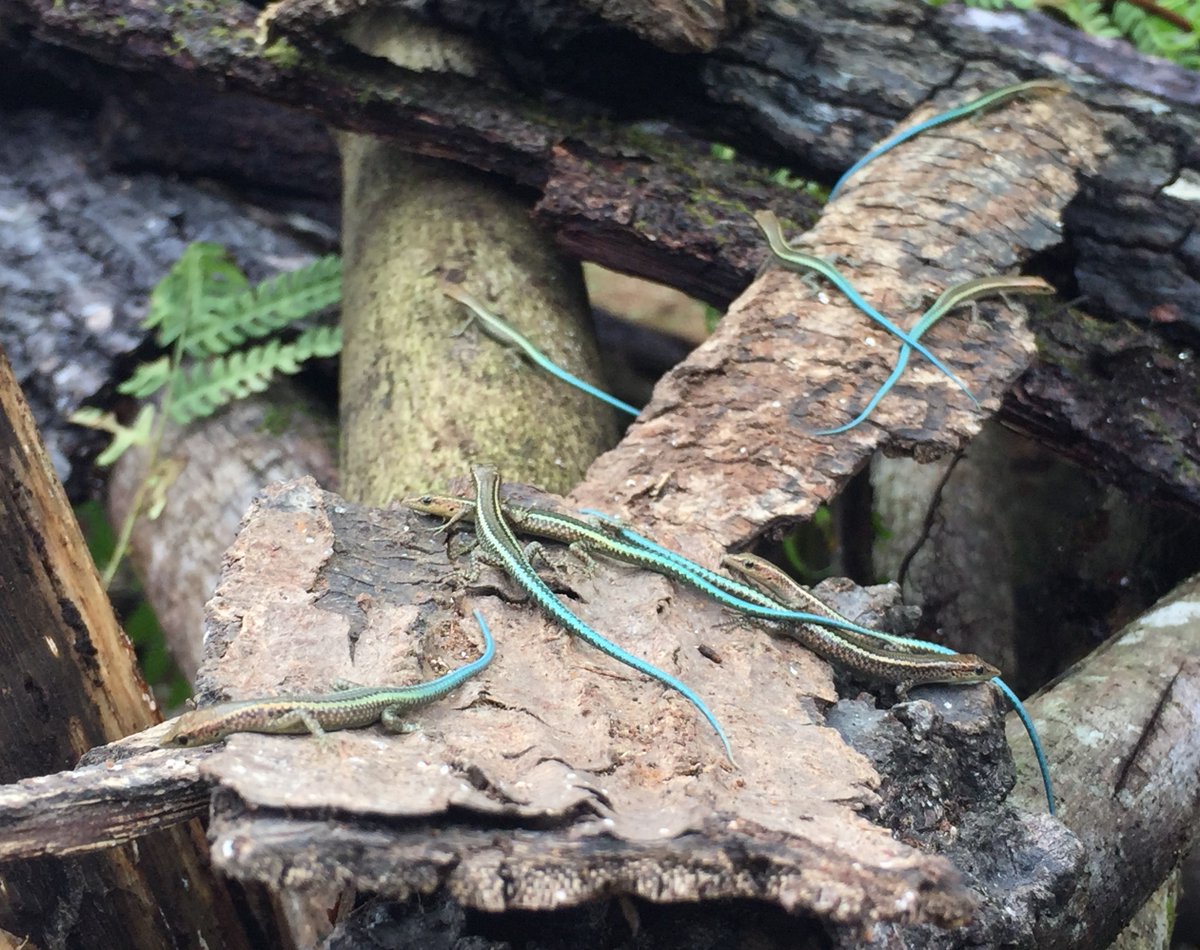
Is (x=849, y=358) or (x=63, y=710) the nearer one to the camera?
(x=63, y=710)

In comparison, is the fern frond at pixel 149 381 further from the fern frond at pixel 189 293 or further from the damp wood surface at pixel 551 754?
the damp wood surface at pixel 551 754

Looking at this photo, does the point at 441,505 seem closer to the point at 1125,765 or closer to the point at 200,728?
the point at 200,728

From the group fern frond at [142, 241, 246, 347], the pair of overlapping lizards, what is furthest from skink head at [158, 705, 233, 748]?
fern frond at [142, 241, 246, 347]

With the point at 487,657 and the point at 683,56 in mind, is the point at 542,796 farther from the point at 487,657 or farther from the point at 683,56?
the point at 683,56

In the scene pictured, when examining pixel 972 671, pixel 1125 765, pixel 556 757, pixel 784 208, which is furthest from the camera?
pixel 784 208

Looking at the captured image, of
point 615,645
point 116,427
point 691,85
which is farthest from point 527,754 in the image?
point 116,427

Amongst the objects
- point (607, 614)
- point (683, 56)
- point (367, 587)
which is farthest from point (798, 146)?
point (367, 587)

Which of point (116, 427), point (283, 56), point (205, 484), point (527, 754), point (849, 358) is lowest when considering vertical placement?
point (205, 484)
